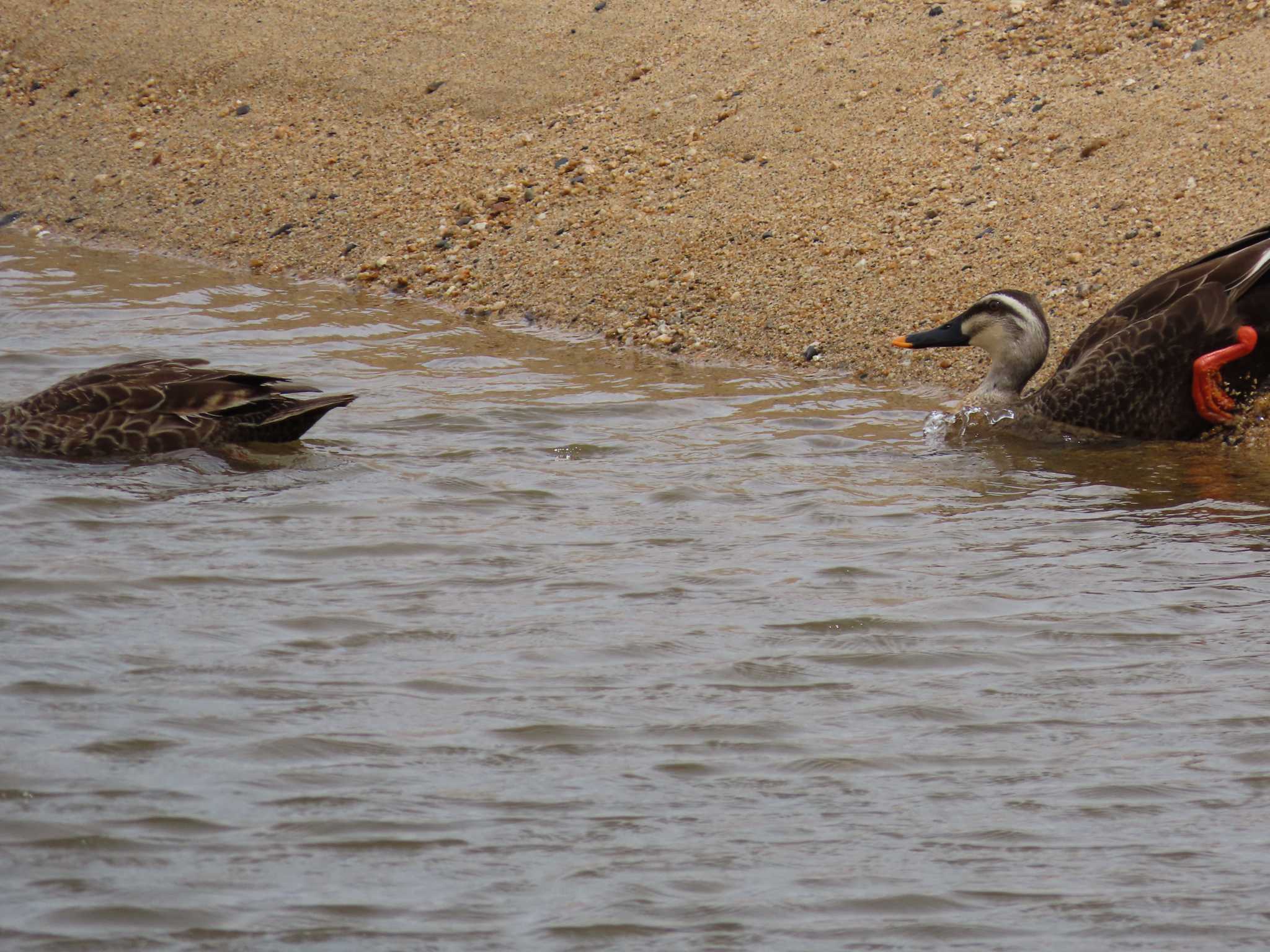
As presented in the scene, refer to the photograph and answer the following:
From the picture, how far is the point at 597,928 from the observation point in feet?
12.5

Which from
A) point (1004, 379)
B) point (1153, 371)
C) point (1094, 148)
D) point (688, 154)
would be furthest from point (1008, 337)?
point (688, 154)

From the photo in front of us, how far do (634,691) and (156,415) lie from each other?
3.78 meters

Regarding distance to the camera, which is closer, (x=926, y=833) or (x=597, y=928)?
(x=597, y=928)

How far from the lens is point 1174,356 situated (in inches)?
323

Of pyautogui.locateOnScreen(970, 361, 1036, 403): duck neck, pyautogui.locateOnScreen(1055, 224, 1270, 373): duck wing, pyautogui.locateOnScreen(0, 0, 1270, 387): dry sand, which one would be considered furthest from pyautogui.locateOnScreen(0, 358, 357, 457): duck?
pyautogui.locateOnScreen(1055, 224, 1270, 373): duck wing

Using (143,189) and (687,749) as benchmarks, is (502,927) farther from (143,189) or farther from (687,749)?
(143,189)

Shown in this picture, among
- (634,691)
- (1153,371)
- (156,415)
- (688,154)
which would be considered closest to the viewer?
(634,691)

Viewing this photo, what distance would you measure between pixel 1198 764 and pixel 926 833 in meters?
0.90

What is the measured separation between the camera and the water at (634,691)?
392 centimetres

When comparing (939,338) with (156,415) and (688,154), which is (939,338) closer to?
(688,154)

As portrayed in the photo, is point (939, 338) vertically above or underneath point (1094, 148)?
underneath

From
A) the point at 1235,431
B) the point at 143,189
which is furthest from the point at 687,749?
the point at 143,189

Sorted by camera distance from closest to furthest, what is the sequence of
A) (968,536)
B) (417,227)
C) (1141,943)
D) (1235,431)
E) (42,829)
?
(1141,943) → (42,829) → (968,536) → (1235,431) → (417,227)

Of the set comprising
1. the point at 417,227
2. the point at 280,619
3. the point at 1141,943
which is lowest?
the point at 1141,943
